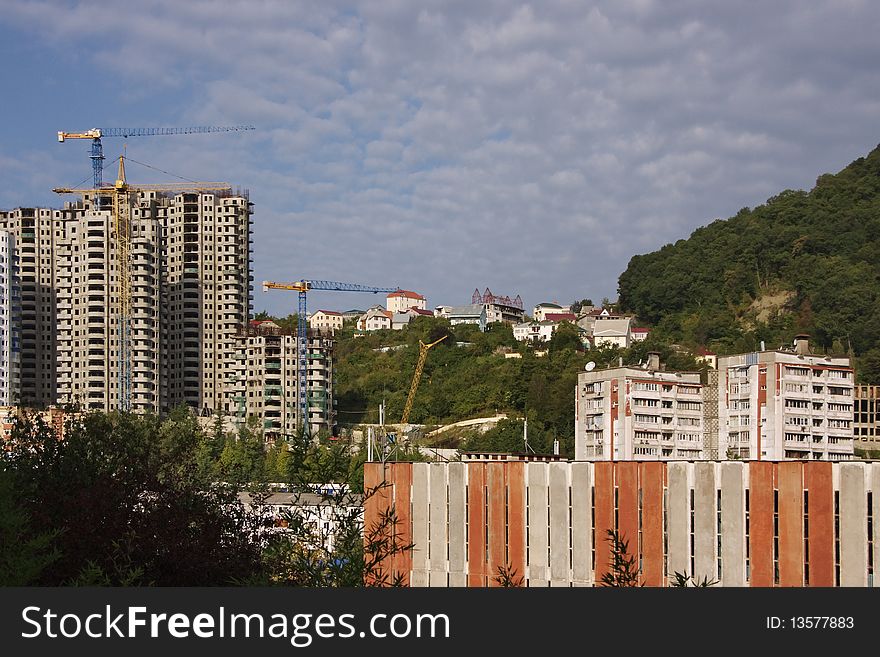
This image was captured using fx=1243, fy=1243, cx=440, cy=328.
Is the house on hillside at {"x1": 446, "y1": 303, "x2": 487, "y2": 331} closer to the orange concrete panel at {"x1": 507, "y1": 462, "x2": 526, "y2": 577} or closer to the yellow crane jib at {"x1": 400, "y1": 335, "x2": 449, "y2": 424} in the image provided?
the yellow crane jib at {"x1": 400, "y1": 335, "x2": 449, "y2": 424}

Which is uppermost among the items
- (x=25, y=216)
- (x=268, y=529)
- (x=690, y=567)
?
(x=25, y=216)

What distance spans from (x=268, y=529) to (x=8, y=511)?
5.29 meters

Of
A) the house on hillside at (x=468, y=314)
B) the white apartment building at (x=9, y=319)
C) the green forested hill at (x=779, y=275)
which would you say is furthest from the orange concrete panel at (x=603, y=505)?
the house on hillside at (x=468, y=314)

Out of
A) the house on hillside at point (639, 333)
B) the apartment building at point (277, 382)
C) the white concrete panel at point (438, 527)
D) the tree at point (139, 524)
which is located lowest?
the white concrete panel at point (438, 527)

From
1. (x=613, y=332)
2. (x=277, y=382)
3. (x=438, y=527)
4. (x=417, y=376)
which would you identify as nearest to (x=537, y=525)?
(x=438, y=527)

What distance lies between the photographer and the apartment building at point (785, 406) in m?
70.1

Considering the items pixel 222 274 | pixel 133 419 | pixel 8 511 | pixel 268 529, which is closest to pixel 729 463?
pixel 268 529

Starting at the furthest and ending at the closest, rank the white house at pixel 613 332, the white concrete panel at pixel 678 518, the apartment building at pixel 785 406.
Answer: the white house at pixel 613 332
the apartment building at pixel 785 406
the white concrete panel at pixel 678 518

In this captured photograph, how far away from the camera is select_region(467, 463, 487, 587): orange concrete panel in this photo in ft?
119

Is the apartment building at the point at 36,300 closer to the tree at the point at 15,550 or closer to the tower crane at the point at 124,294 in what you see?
the tower crane at the point at 124,294

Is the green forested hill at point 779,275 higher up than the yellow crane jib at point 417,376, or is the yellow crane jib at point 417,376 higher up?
the green forested hill at point 779,275

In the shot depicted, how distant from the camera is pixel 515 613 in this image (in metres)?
10.0

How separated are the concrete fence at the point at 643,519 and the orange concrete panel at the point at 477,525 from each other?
1.2 inches

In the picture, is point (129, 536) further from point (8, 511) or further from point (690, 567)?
point (690, 567)
